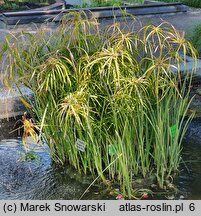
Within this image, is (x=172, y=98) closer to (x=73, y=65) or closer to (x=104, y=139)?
(x=104, y=139)

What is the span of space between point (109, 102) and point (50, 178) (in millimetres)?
836

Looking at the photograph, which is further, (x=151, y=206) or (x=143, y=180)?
(x=143, y=180)

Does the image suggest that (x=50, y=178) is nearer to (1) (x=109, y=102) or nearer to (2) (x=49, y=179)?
(2) (x=49, y=179)

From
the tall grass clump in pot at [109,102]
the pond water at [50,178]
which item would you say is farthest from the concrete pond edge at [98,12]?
the tall grass clump in pot at [109,102]

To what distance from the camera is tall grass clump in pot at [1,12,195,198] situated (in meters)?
3.07

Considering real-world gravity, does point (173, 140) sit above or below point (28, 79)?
below

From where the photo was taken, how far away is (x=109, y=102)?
3148 mm

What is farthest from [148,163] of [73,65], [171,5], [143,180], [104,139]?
[171,5]

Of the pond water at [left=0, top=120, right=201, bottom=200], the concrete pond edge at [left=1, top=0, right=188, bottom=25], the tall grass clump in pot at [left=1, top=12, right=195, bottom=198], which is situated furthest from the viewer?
the concrete pond edge at [left=1, top=0, right=188, bottom=25]

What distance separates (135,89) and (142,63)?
49 centimetres

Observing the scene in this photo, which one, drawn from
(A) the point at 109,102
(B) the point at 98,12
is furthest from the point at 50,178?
(B) the point at 98,12

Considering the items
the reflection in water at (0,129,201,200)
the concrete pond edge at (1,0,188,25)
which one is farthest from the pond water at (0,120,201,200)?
the concrete pond edge at (1,0,188,25)

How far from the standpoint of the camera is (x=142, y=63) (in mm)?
3457

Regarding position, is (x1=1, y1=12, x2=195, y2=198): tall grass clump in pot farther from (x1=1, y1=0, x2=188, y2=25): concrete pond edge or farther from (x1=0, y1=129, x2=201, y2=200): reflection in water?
(x1=1, y1=0, x2=188, y2=25): concrete pond edge
